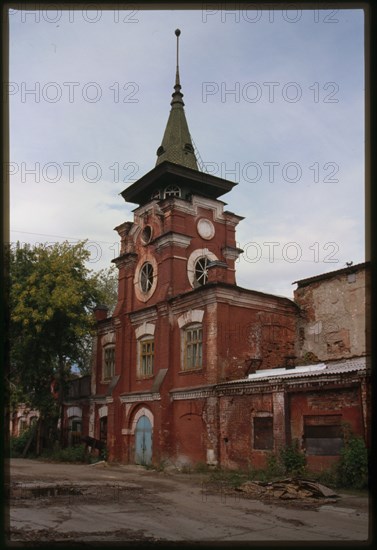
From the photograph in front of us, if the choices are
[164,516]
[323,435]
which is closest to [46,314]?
[323,435]

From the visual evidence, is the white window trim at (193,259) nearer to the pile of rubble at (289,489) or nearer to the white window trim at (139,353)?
the white window trim at (139,353)

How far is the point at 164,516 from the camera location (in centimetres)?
985

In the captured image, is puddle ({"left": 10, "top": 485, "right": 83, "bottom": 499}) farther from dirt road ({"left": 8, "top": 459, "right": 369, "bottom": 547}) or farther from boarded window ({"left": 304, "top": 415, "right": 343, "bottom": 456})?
boarded window ({"left": 304, "top": 415, "right": 343, "bottom": 456})

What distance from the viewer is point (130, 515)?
9.87 metres

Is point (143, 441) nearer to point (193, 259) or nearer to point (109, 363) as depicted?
point (109, 363)

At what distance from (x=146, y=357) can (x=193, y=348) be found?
3.50m

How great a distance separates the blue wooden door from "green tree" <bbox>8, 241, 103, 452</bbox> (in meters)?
5.80

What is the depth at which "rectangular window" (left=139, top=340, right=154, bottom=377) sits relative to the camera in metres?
23.4

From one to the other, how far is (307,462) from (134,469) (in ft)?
27.8

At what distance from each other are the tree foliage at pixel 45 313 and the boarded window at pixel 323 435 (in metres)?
13.7

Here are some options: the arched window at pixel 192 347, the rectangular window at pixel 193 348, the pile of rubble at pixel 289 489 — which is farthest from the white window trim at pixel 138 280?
the pile of rubble at pixel 289 489

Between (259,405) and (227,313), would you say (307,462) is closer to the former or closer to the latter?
(259,405)

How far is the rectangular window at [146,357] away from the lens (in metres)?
23.4

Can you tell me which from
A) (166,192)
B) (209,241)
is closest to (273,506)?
(209,241)
